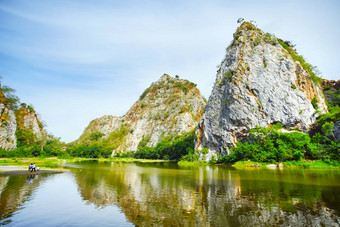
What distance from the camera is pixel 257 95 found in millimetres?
66312

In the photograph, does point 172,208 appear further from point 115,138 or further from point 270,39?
point 115,138

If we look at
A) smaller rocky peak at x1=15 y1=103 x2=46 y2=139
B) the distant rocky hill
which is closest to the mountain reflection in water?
the distant rocky hill

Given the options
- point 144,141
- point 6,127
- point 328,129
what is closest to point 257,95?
point 328,129

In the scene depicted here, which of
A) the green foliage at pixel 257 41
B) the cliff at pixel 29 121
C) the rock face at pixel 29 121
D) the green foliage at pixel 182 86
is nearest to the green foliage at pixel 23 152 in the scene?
the cliff at pixel 29 121

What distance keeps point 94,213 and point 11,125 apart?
8917 centimetres

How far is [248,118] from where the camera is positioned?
64.1 metres

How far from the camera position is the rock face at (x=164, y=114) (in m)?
141

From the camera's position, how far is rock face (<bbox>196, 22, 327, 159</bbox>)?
61438 mm

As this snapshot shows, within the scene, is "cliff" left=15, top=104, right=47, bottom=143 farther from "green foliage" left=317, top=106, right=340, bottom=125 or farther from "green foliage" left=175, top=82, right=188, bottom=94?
"green foliage" left=317, top=106, right=340, bottom=125

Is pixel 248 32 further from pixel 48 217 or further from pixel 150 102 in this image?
pixel 150 102

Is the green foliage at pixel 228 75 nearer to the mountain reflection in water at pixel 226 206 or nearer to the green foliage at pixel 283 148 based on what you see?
the green foliage at pixel 283 148

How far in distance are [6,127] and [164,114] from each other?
311ft

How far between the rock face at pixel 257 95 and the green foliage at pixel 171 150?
73.3 feet

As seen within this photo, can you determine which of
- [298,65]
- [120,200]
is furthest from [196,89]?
[120,200]
